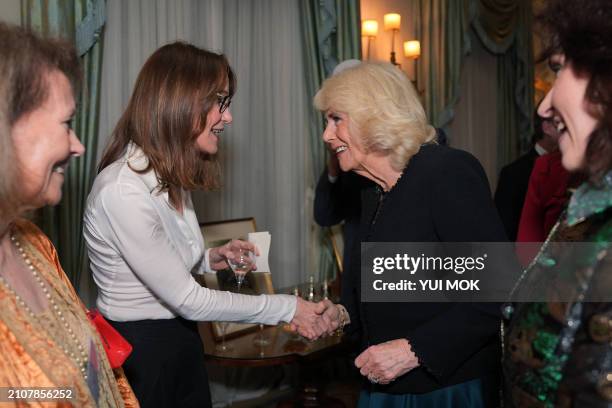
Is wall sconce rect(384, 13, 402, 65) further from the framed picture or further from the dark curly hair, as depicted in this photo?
the dark curly hair

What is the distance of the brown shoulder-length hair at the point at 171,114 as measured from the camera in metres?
1.86

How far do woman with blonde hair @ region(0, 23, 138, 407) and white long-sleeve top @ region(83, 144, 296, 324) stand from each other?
1.25 feet

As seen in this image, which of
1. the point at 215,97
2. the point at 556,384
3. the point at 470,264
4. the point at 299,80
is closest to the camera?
the point at 556,384

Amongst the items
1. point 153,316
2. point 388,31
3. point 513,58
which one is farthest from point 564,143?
point 513,58

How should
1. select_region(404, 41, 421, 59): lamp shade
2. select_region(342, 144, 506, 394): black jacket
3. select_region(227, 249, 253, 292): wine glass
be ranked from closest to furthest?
→ select_region(342, 144, 506, 394): black jacket
select_region(227, 249, 253, 292): wine glass
select_region(404, 41, 421, 59): lamp shade

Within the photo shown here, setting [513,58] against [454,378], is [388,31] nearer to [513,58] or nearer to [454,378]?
[513,58]

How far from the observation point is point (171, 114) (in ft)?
6.15

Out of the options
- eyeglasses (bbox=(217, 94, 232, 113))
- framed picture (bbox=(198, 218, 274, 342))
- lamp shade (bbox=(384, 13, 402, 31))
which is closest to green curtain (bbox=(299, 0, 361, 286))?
lamp shade (bbox=(384, 13, 402, 31))

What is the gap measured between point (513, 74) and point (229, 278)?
497 cm

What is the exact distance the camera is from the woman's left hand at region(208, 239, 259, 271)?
92.4 inches

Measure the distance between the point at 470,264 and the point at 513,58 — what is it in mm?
5672

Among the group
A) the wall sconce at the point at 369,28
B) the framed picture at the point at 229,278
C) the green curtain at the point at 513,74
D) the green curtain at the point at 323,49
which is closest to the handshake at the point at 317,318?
the framed picture at the point at 229,278

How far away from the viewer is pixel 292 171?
13.4 ft

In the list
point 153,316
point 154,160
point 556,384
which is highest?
point 154,160
